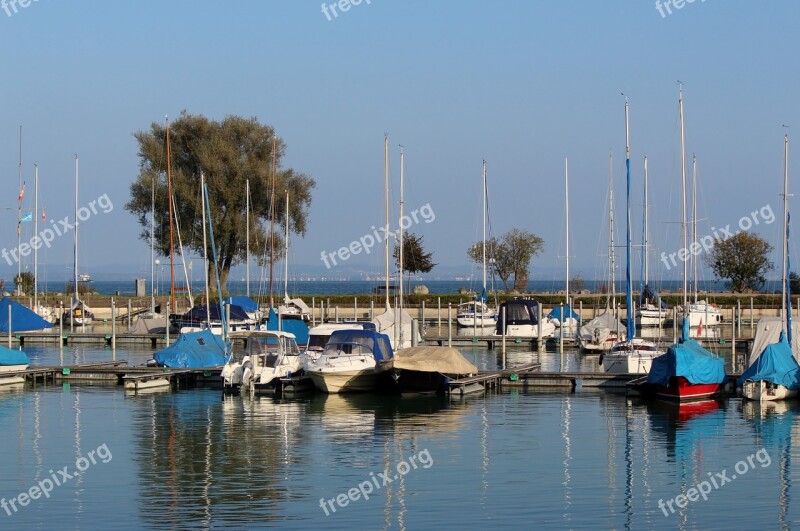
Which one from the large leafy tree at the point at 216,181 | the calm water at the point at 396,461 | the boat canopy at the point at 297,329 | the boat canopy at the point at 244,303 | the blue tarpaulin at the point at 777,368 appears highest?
the large leafy tree at the point at 216,181

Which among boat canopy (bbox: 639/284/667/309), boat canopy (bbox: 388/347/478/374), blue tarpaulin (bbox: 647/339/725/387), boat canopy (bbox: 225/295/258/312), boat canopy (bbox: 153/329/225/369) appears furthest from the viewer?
boat canopy (bbox: 639/284/667/309)

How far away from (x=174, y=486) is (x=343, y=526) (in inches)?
213

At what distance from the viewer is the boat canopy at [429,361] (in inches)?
1576

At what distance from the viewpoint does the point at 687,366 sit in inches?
1531

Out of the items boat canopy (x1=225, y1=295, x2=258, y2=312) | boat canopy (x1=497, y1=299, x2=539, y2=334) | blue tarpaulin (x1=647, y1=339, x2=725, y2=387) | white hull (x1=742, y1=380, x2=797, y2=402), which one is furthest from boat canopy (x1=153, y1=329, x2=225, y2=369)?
boat canopy (x1=225, y1=295, x2=258, y2=312)

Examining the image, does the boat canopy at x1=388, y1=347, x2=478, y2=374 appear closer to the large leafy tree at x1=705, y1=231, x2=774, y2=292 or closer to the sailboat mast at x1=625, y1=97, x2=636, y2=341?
the sailboat mast at x1=625, y1=97, x2=636, y2=341

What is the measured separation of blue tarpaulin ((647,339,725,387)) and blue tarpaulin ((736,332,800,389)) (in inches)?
43.7

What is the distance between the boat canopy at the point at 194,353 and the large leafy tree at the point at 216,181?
3987cm

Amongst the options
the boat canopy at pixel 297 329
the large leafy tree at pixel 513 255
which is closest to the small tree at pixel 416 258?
the large leafy tree at pixel 513 255

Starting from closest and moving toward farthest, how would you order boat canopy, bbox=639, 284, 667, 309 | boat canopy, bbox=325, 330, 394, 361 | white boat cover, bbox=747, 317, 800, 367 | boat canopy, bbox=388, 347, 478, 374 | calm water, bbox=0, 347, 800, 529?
1. calm water, bbox=0, 347, 800, 529
2. boat canopy, bbox=388, 347, 478, 374
3. boat canopy, bbox=325, 330, 394, 361
4. white boat cover, bbox=747, 317, 800, 367
5. boat canopy, bbox=639, 284, 667, 309

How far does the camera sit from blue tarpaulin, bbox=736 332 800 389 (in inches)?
1521

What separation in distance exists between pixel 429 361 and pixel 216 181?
5089 centimetres

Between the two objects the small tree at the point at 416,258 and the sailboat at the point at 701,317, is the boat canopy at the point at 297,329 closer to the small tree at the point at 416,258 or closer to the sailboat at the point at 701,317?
the sailboat at the point at 701,317

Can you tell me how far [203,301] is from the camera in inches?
2968
